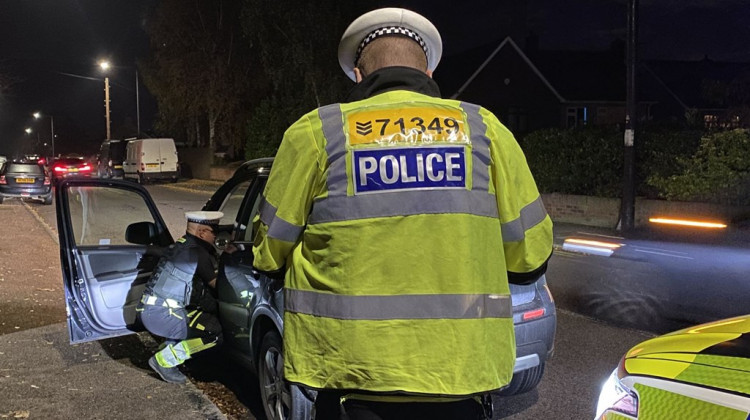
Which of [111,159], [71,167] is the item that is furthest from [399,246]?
[111,159]

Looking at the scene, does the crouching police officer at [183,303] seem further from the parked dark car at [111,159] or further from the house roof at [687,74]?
the house roof at [687,74]

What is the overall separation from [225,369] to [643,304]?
4914mm

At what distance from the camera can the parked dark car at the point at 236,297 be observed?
425 cm

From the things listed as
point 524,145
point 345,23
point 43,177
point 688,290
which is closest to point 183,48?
point 345,23

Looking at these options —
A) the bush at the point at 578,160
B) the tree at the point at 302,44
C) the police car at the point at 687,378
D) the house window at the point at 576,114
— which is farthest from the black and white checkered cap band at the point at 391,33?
the house window at the point at 576,114

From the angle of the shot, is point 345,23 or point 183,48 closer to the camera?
point 345,23

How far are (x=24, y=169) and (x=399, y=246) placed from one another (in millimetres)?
23955

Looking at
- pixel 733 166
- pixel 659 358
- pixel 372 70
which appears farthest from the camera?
pixel 733 166

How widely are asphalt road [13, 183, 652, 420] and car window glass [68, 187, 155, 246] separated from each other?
5384mm

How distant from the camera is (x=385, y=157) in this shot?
175cm

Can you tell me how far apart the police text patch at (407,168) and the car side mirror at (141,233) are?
14.8 ft

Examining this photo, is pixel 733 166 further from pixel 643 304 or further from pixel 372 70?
pixel 372 70

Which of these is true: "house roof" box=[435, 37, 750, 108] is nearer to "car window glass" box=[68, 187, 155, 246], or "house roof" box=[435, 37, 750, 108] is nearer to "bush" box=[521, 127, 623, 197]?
"bush" box=[521, 127, 623, 197]

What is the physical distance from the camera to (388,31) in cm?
193
